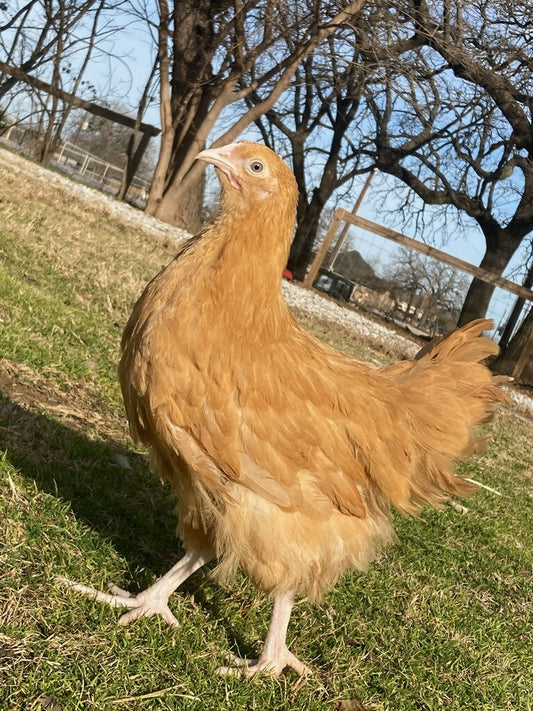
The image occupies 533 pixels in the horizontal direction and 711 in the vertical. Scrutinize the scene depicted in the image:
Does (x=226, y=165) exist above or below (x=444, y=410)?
above

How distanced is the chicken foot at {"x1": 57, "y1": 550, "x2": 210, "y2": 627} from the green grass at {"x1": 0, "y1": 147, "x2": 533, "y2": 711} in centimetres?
5

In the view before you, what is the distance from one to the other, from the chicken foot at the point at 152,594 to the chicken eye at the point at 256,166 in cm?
151

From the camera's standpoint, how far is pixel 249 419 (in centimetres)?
238

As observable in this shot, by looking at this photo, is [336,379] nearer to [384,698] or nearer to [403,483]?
[403,483]

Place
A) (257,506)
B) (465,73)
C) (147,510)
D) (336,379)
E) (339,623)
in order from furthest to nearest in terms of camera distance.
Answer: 1. (465,73)
2. (147,510)
3. (339,623)
4. (336,379)
5. (257,506)

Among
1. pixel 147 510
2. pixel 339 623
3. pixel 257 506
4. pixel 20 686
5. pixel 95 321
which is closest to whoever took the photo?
pixel 20 686

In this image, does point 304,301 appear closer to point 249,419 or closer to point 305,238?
point 305,238

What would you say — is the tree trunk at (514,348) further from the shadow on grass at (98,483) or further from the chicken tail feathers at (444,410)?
the shadow on grass at (98,483)

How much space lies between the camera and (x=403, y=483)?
9.31 feet

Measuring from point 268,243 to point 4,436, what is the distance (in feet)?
5.67

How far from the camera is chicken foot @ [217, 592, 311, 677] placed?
2.48m

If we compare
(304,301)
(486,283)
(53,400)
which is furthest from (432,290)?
(53,400)

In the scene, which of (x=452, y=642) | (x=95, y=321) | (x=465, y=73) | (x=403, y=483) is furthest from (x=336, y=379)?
(x=465, y=73)

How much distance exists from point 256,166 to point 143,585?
1799 mm
